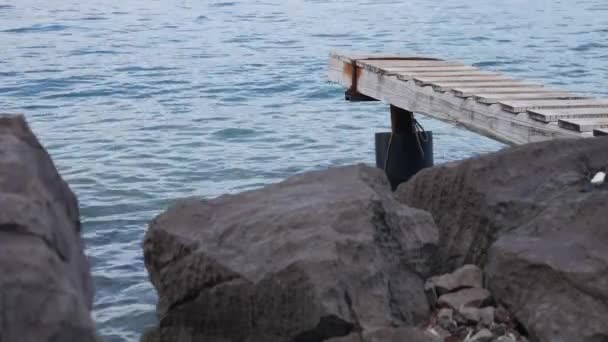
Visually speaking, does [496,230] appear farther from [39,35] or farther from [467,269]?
[39,35]

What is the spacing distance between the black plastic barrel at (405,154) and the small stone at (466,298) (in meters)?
4.85

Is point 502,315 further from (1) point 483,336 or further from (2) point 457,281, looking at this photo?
(2) point 457,281

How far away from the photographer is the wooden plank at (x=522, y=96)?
8.40m

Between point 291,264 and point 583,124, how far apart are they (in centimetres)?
292

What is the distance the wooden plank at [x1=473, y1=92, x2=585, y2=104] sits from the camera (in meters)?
8.40

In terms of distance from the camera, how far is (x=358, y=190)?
18.9 feet

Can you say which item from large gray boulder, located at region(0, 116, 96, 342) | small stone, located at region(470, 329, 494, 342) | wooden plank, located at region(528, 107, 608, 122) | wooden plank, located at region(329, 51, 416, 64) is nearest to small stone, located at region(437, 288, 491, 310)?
small stone, located at region(470, 329, 494, 342)

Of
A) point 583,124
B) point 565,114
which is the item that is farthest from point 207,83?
point 583,124

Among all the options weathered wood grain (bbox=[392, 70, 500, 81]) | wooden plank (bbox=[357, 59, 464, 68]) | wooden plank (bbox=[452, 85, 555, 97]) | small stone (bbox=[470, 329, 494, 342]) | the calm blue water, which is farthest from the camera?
the calm blue water

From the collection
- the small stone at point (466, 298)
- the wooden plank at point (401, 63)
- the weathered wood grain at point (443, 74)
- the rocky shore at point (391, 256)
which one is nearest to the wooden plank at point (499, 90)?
the weathered wood grain at point (443, 74)

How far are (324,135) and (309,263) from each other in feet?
31.5

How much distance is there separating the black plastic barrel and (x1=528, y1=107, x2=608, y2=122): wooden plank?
8.35 feet

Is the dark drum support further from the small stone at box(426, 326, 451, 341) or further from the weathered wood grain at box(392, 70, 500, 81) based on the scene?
the small stone at box(426, 326, 451, 341)

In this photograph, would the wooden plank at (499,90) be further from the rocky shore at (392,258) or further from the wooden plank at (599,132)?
the rocky shore at (392,258)
